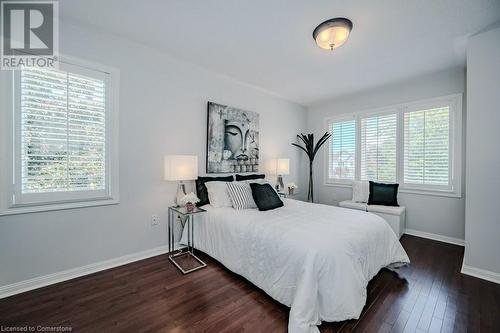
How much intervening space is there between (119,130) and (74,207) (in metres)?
0.96

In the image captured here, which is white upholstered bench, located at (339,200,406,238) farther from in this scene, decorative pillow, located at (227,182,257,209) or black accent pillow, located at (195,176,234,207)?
black accent pillow, located at (195,176,234,207)

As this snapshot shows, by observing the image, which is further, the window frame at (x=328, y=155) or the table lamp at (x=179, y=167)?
the window frame at (x=328, y=155)

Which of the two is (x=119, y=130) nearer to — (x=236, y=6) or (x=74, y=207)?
(x=74, y=207)

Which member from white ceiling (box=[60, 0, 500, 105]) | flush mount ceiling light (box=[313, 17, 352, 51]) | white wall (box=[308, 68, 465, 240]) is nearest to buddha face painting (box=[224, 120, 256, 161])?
white ceiling (box=[60, 0, 500, 105])

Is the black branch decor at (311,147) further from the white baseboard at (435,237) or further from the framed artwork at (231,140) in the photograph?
the white baseboard at (435,237)

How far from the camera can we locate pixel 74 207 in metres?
2.22

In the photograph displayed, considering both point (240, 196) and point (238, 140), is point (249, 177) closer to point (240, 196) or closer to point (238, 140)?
point (238, 140)

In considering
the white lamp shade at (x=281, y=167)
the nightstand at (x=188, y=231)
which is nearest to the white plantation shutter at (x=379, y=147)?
the white lamp shade at (x=281, y=167)

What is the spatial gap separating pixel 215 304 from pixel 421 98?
4.36 metres

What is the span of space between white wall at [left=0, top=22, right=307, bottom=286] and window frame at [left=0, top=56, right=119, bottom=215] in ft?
0.23

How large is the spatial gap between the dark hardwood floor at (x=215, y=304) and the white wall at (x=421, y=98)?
125 cm

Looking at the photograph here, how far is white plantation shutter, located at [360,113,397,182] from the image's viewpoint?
389cm

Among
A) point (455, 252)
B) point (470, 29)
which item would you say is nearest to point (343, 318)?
point (455, 252)

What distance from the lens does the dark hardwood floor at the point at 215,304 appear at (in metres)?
1.59
